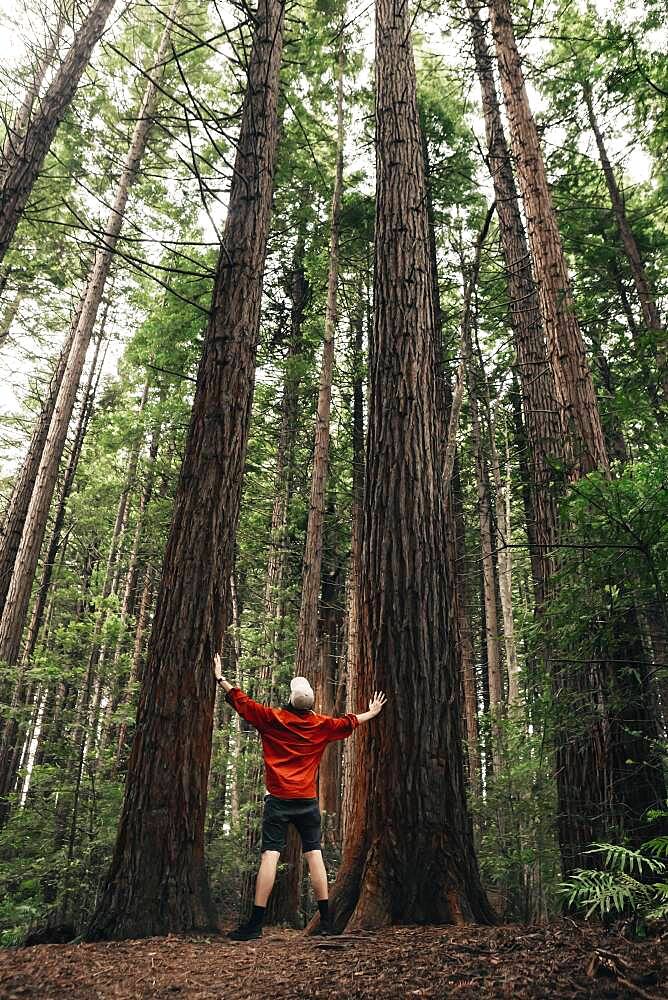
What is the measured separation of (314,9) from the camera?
1252 cm

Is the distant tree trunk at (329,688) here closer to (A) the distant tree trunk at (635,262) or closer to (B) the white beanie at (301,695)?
(A) the distant tree trunk at (635,262)

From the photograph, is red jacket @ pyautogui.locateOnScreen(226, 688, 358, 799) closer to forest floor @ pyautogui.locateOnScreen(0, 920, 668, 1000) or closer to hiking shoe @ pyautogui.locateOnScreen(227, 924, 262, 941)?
hiking shoe @ pyautogui.locateOnScreen(227, 924, 262, 941)

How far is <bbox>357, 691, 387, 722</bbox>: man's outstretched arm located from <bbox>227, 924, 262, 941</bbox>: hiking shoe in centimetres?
165

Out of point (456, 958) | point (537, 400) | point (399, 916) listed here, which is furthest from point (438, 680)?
point (537, 400)

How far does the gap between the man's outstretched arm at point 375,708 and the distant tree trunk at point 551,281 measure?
2.82 meters

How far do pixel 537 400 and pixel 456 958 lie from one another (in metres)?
7.38

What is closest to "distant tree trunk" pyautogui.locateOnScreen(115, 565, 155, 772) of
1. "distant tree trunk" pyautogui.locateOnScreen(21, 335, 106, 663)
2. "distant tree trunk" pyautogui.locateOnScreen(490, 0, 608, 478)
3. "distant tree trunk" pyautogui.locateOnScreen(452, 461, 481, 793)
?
"distant tree trunk" pyautogui.locateOnScreen(21, 335, 106, 663)

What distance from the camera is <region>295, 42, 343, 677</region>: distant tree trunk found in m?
10.5

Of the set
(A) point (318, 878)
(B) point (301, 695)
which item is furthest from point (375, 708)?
(A) point (318, 878)

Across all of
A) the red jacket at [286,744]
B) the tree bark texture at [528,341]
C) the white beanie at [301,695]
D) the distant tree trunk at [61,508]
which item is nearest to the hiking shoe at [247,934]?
the red jacket at [286,744]

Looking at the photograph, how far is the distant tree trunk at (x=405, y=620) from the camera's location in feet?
13.6

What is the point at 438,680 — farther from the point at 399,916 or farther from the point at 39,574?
the point at 39,574

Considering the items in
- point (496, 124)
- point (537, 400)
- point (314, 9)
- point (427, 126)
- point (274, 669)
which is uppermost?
point (314, 9)

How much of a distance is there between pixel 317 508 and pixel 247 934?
7.55 metres
